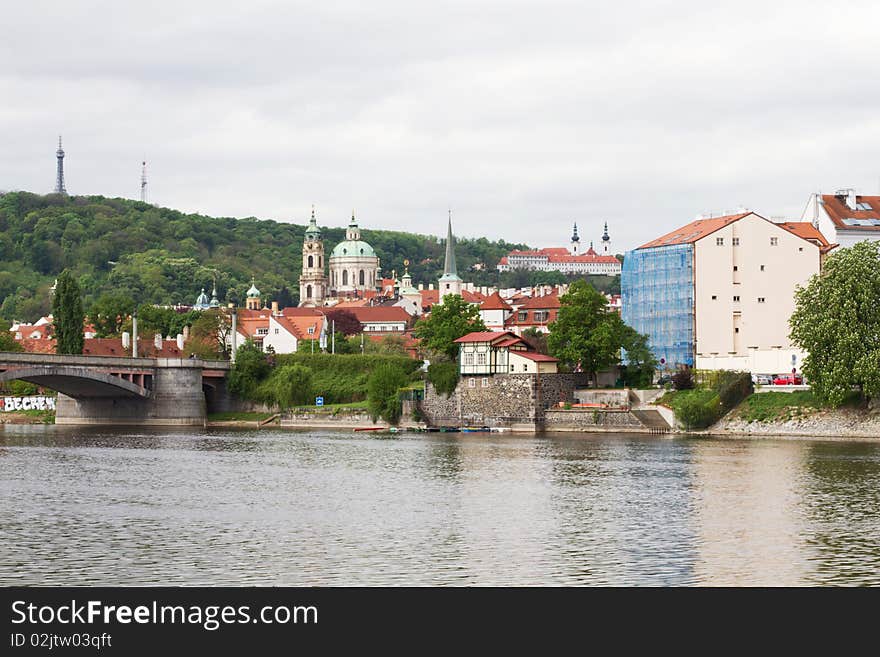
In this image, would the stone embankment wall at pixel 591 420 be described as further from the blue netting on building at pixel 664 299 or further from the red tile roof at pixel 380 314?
the red tile roof at pixel 380 314

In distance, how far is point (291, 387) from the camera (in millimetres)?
101188

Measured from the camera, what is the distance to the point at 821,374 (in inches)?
2795

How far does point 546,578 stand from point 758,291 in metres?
67.1

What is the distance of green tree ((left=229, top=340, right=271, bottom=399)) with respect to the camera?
341ft

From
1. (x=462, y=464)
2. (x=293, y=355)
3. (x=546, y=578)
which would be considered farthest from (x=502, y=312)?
(x=546, y=578)

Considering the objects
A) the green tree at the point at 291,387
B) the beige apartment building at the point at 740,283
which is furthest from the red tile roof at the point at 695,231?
the green tree at the point at 291,387

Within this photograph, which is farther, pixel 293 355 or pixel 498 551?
pixel 293 355

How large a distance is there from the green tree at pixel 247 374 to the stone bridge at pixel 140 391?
1277mm

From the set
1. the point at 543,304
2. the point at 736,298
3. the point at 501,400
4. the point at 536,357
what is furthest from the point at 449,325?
the point at 543,304

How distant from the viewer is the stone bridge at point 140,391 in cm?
9394

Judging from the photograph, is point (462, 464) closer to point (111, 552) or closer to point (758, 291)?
point (111, 552)

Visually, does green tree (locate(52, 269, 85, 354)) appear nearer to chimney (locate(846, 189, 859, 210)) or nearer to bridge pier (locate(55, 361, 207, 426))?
bridge pier (locate(55, 361, 207, 426))

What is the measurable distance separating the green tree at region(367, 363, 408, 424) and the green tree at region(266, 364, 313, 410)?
9.32 meters
